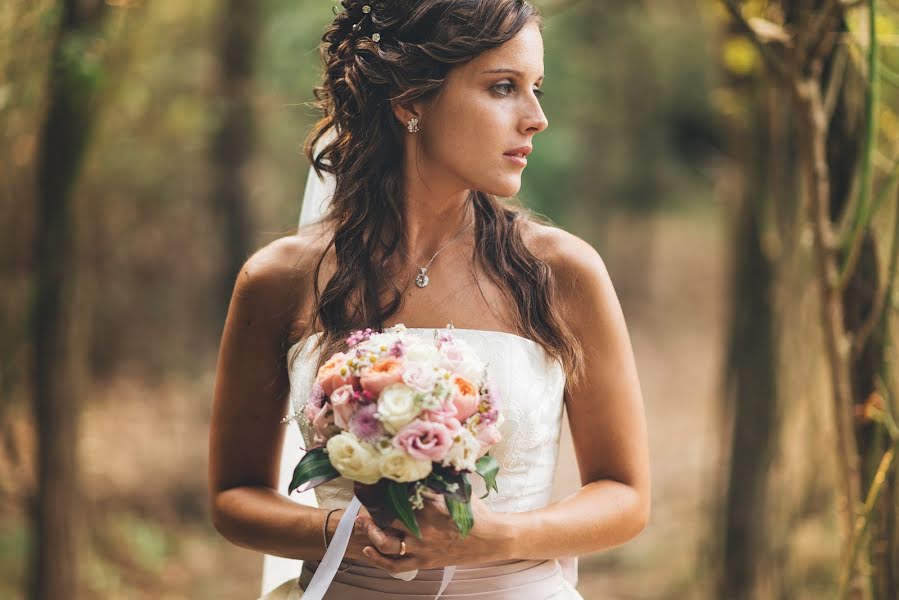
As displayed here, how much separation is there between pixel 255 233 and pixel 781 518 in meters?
6.16

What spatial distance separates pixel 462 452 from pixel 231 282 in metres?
7.58

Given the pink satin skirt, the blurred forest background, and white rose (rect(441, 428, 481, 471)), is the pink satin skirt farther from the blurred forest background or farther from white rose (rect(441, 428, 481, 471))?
the blurred forest background

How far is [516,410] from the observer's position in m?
2.43

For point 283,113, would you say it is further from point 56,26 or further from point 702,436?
point 56,26

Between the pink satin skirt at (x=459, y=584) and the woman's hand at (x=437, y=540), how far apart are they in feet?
0.90

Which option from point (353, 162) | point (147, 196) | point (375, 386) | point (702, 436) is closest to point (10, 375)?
point (353, 162)

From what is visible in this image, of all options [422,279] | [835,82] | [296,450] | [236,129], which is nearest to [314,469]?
[422,279]

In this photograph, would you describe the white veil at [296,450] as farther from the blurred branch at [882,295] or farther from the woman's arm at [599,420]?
the blurred branch at [882,295]

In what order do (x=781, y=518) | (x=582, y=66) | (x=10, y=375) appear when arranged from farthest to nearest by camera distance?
(x=582, y=66) < (x=10, y=375) < (x=781, y=518)

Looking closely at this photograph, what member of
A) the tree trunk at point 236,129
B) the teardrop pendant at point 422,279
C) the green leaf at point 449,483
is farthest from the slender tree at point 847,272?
the tree trunk at point 236,129

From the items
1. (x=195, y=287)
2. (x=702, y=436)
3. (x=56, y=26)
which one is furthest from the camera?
(x=195, y=287)

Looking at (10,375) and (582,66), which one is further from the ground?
(582,66)

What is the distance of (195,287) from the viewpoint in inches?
489

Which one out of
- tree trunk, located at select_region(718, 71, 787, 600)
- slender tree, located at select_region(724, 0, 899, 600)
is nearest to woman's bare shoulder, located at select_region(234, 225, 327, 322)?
slender tree, located at select_region(724, 0, 899, 600)
